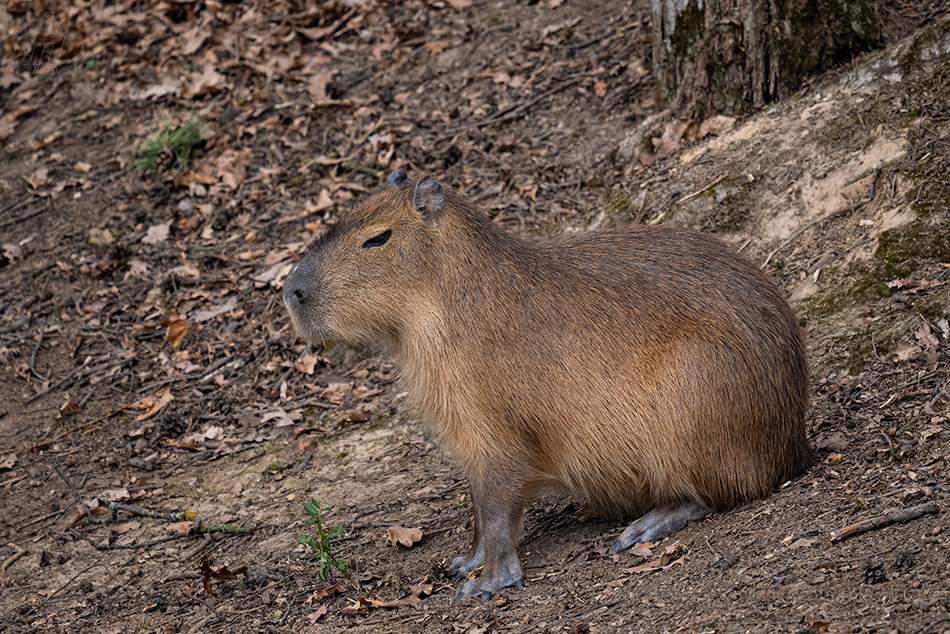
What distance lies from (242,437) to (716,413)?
10.8ft

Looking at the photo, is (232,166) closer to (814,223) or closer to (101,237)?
(101,237)

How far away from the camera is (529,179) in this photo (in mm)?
7152

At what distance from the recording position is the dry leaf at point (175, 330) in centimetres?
682

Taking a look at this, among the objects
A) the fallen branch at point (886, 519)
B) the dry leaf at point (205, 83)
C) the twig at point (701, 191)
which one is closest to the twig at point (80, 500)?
the twig at point (701, 191)

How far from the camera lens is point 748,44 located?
5.81 m

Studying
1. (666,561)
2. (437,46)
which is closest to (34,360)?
(437,46)

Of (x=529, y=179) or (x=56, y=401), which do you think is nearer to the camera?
(x=56, y=401)

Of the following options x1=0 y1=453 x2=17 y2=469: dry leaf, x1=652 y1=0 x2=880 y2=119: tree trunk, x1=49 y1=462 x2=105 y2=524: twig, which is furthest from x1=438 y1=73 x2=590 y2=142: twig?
x1=0 y1=453 x2=17 y2=469: dry leaf

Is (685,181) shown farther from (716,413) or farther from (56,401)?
(56,401)

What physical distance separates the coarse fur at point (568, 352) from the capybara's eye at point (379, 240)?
1cm

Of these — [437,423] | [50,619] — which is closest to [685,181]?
[437,423]

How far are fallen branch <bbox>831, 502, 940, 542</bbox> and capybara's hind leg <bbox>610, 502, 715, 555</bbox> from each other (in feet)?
2.73

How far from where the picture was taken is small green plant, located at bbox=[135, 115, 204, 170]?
8.13 m

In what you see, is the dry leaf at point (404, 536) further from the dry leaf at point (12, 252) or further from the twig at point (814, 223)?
the dry leaf at point (12, 252)
